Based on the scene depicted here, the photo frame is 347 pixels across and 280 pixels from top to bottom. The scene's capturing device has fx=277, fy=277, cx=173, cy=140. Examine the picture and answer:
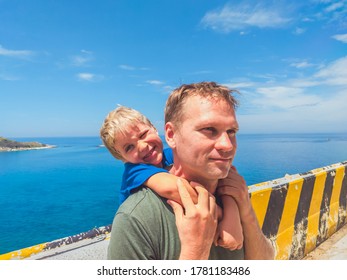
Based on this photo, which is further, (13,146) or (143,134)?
(13,146)

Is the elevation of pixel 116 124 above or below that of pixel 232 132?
above

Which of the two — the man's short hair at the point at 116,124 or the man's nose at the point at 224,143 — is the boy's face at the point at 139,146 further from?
the man's nose at the point at 224,143

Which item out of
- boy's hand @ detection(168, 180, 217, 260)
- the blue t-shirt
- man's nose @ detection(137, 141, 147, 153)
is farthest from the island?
boy's hand @ detection(168, 180, 217, 260)

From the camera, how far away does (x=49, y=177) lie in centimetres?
5259

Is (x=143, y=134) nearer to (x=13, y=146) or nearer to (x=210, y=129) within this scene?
(x=210, y=129)

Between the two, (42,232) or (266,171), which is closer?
(42,232)

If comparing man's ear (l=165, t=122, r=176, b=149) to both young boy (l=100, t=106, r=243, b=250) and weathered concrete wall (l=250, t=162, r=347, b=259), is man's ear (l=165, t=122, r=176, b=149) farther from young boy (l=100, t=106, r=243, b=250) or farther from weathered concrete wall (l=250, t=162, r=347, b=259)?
weathered concrete wall (l=250, t=162, r=347, b=259)

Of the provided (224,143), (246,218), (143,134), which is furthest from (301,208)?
(224,143)

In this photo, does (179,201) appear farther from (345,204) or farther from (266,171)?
(266,171)

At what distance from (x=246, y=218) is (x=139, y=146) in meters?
0.92

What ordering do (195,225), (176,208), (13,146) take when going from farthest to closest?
(13,146) → (176,208) → (195,225)

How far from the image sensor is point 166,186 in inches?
59.7

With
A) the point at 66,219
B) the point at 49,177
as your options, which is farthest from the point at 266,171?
the point at 49,177
